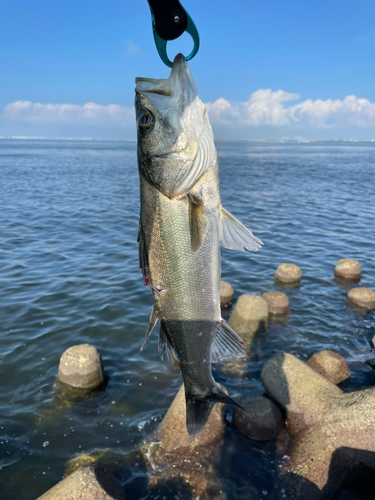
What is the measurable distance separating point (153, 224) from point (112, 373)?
6.52m

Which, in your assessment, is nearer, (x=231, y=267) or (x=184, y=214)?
(x=184, y=214)

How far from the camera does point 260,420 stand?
6.62 meters

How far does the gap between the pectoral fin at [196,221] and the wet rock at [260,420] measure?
4.63 meters

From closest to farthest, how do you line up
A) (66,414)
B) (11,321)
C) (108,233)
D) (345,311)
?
(66,414) → (11,321) → (345,311) → (108,233)

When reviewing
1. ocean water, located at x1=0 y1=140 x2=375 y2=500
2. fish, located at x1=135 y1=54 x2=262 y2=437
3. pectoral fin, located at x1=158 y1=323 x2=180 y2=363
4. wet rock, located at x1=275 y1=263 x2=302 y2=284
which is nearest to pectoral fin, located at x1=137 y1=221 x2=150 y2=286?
fish, located at x1=135 y1=54 x2=262 y2=437

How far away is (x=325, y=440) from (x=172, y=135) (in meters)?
5.34

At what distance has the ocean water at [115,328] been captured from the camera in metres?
6.62

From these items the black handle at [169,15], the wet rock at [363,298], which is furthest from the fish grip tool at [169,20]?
the wet rock at [363,298]

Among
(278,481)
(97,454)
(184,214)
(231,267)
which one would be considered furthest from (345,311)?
(184,214)

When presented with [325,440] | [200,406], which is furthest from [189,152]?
[325,440]

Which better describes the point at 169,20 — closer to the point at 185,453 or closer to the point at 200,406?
the point at 200,406

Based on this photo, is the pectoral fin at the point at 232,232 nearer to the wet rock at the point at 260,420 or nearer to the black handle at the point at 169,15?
the black handle at the point at 169,15

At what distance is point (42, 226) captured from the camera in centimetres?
2094

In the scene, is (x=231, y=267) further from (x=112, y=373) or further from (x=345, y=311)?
(x=112, y=373)
